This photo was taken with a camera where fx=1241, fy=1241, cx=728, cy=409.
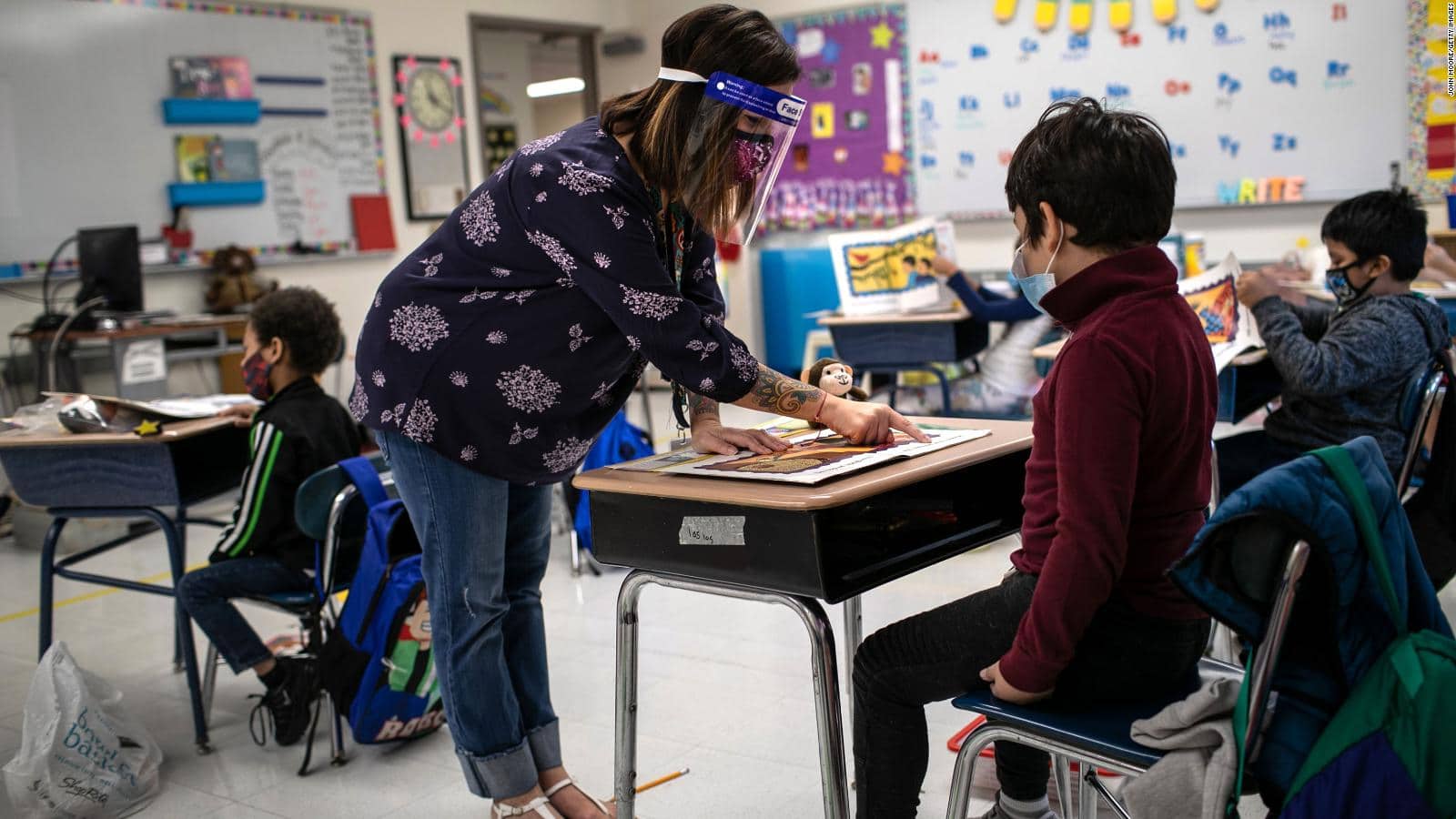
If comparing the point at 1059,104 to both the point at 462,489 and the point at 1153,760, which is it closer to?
the point at 1153,760

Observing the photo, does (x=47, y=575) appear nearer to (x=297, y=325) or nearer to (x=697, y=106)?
(x=297, y=325)

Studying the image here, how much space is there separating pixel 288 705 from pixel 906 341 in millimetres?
A: 2504

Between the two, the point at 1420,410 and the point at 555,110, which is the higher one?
the point at 555,110

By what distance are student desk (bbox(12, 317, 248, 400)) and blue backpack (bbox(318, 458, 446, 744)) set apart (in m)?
2.96

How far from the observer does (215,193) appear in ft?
19.4

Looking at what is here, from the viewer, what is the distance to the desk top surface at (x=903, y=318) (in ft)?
13.7

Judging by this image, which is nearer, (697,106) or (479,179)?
(697,106)

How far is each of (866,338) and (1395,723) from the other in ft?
11.2

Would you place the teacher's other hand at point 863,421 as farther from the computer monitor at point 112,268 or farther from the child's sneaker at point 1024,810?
the computer monitor at point 112,268

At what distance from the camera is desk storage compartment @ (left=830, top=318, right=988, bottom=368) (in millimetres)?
4246

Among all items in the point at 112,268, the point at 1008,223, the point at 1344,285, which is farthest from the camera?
the point at 1008,223

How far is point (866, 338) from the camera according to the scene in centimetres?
437

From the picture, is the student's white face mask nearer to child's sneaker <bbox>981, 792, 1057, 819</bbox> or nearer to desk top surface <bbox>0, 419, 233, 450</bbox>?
child's sneaker <bbox>981, 792, 1057, 819</bbox>

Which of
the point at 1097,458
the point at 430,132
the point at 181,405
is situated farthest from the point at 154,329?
the point at 1097,458
